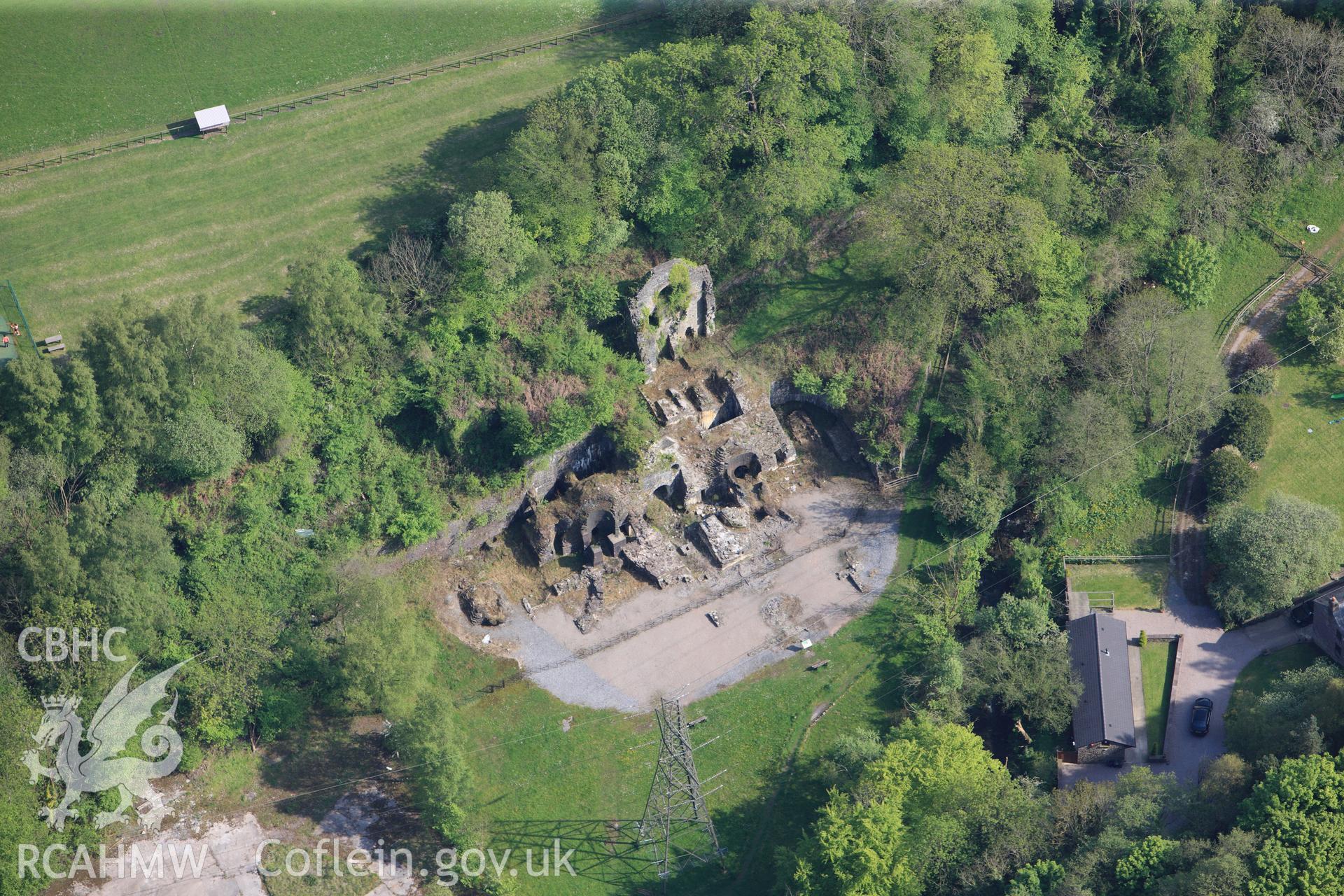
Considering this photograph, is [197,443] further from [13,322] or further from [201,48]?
[201,48]

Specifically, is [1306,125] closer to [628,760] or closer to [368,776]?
[628,760]

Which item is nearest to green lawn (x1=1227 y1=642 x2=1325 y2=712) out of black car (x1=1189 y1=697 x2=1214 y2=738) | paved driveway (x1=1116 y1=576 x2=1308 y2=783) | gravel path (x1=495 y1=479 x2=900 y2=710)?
paved driveway (x1=1116 y1=576 x2=1308 y2=783)

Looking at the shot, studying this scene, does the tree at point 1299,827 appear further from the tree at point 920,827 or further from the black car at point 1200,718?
the tree at point 920,827

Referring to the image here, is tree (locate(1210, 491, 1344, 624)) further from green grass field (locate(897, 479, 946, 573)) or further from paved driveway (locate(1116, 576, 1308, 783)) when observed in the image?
green grass field (locate(897, 479, 946, 573))

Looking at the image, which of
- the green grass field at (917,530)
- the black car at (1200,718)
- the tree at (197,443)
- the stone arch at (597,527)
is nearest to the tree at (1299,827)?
the black car at (1200,718)

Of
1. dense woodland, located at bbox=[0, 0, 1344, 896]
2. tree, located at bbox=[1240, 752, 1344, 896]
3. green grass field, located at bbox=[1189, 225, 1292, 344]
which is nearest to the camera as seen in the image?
tree, located at bbox=[1240, 752, 1344, 896]

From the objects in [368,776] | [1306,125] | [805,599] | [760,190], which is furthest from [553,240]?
[1306,125]
